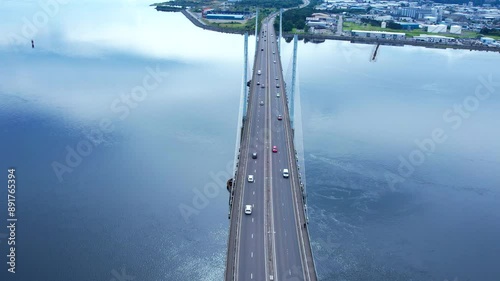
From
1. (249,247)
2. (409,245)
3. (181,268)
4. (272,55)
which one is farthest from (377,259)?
(272,55)

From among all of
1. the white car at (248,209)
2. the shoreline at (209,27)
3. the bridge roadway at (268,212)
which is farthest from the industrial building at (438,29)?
the white car at (248,209)

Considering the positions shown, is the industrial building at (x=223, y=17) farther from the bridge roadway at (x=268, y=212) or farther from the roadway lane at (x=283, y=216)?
the roadway lane at (x=283, y=216)

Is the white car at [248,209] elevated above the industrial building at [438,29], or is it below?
below

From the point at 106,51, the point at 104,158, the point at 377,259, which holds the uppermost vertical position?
the point at 106,51

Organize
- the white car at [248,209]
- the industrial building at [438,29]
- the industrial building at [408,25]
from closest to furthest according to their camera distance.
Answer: the white car at [248,209]
the industrial building at [438,29]
the industrial building at [408,25]

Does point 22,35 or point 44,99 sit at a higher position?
point 22,35

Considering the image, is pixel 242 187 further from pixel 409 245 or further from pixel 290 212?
pixel 409 245
